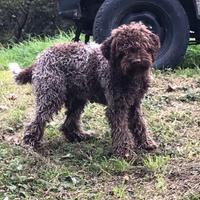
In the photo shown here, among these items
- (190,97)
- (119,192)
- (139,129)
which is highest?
(190,97)

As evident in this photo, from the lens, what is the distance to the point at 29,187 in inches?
202

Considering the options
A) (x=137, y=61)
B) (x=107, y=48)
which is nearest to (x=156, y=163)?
(x=137, y=61)

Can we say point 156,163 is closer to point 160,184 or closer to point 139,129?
point 160,184

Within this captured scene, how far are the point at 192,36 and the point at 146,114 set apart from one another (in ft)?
9.77

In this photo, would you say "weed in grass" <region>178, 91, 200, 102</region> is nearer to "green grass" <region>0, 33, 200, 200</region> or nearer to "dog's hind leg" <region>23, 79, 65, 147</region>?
"green grass" <region>0, 33, 200, 200</region>

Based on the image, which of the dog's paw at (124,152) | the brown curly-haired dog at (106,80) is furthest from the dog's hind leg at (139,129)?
the dog's paw at (124,152)

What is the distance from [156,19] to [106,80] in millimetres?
3329

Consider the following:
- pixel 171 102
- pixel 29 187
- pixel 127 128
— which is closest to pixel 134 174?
pixel 127 128

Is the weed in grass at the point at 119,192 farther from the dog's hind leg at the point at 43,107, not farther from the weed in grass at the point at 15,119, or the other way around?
the weed in grass at the point at 15,119

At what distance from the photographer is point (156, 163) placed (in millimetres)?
5457

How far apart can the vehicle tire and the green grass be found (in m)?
1.22

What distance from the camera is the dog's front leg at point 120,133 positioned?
5.70 metres

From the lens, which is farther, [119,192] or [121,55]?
[121,55]

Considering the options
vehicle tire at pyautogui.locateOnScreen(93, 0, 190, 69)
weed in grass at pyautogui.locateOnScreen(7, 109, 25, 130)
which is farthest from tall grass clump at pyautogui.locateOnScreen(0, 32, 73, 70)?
weed in grass at pyautogui.locateOnScreen(7, 109, 25, 130)
